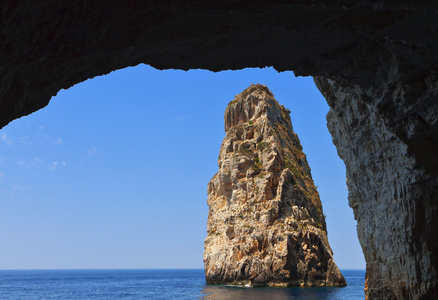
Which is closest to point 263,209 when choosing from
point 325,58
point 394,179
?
point 394,179

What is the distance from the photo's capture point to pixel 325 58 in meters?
10.3

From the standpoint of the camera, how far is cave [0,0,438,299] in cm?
670

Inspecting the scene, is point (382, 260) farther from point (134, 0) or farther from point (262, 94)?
point (262, 94)

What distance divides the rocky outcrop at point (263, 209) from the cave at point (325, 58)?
44235 millimetres

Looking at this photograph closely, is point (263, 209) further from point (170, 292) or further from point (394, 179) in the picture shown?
point (394, 179)

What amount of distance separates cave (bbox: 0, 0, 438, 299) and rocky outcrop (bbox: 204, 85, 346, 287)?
1742 inches

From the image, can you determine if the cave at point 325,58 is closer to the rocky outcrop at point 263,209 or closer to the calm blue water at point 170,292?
the calm blue water at point 170,292

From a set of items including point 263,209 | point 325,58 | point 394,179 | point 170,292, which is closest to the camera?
point 325,58

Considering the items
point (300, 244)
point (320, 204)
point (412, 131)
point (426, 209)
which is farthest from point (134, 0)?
point (320, 204)

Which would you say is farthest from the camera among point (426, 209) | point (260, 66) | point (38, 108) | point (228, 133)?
point (228, 133)

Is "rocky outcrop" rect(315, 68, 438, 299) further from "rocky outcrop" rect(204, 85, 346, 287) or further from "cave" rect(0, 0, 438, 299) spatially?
"rocky outcrop" rect(204, 85, 346, 287)

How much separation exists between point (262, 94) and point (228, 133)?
32.0 feet

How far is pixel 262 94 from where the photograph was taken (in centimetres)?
7419

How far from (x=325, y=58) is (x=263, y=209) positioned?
53.7 metres
